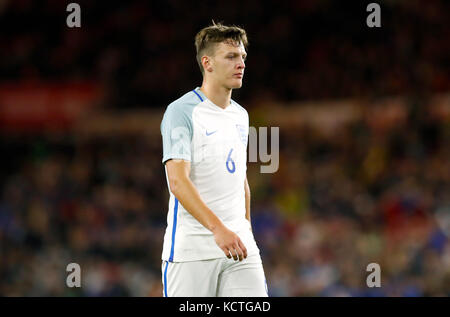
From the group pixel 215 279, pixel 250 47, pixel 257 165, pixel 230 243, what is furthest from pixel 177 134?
pixel 250 47

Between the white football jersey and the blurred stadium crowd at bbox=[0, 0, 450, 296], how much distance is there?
437 cm

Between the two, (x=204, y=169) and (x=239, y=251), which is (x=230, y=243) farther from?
(x=204, y=169)

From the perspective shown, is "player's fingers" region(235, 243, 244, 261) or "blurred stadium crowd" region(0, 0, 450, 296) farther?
"blurred stadium crowd" region(0, 0, 450, 296)

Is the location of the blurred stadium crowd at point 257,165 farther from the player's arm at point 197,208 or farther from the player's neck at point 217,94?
the player's arm at point 197,208

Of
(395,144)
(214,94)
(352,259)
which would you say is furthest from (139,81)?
(214,94)

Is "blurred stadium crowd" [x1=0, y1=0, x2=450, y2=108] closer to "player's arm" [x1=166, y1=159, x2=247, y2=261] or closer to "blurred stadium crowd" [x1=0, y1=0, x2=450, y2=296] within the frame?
"blurred stadium crowd" [x1=0, y1=0, x2=450, y2=296]

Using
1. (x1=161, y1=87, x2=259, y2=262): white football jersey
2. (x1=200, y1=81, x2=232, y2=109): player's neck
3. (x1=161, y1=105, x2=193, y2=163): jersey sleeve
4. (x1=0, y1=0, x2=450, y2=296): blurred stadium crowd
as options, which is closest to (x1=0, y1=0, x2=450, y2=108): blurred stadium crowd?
(x1=0, y1=0, x2=450, y2=296): blurred stadium crowd

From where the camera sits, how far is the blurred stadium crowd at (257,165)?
30.0 ft

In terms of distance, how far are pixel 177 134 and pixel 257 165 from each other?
6882 millimetres

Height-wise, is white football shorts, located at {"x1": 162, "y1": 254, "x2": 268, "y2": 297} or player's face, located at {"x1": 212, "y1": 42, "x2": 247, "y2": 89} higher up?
player's face, located at {"x1": 212, "y1": 42, "x2": 247, "y2": 89}

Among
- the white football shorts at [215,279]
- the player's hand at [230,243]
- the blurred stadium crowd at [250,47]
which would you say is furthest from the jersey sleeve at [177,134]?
the blurred stadium crowd at [250,47]

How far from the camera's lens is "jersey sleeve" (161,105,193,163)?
4.05m

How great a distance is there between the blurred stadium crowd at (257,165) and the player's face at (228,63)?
4547mm
